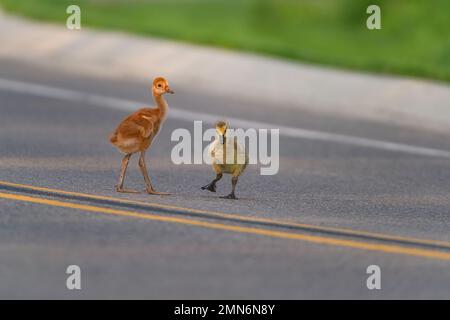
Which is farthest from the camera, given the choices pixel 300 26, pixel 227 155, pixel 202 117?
pixel 300 26

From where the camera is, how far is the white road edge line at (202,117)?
13883 mm

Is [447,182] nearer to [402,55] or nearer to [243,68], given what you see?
[243,68]

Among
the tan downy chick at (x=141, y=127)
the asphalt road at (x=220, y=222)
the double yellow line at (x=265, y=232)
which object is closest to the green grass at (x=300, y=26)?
the asphalt road at (x=220, y=222)

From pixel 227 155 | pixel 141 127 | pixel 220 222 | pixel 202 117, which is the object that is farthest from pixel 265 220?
pixel 202 117

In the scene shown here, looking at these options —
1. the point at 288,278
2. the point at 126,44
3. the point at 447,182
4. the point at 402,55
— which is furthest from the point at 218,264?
the point at 402,55

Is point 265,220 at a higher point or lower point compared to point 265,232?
higher

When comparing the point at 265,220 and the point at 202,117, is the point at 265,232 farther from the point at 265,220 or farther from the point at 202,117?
the point at 202,117

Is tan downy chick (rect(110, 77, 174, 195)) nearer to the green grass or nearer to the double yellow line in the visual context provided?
the double yellow line

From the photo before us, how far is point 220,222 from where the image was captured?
32.2 feet

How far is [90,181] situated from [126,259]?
253 cm

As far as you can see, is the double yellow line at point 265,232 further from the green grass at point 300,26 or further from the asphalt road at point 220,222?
the green grass at point 300,26

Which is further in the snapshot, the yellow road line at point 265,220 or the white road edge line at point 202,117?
the white road edge line at point 202,117

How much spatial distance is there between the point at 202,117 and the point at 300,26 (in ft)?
33.0

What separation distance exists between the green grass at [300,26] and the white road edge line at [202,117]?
9.18 feet
